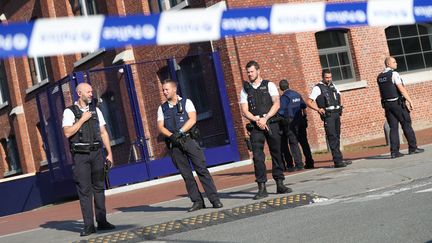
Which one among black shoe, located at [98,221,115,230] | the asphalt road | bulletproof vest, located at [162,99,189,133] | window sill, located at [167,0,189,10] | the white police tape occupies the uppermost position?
window sill, located at [167,0,189,10]

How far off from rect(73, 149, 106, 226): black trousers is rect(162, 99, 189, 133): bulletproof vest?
3.55 feet

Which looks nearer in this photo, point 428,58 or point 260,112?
point 260,112

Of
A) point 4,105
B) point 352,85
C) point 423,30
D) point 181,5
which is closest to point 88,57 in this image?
point 181,5

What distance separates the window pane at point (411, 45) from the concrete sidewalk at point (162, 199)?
461cm

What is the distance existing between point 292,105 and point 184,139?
4.41 m

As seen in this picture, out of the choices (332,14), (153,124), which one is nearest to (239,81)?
(153,124)

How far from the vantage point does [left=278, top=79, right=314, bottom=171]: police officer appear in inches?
511

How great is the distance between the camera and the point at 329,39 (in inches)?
778

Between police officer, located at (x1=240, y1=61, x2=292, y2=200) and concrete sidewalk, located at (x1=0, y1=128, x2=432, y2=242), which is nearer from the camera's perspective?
police officer, located at (x1=240, y1=61, x2=292, y2=200)

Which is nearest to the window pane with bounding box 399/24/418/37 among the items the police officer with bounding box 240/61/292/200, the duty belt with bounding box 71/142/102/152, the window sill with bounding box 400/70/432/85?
the window sill with bounding box 400/70/432/85

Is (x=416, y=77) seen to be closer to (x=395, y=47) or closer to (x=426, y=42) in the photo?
(x=395, y=47)

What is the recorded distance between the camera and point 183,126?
9.16 m

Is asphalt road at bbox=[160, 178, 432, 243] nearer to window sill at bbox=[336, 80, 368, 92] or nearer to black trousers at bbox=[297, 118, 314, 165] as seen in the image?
black trousers at bbox=[297, 118, 314, 165]

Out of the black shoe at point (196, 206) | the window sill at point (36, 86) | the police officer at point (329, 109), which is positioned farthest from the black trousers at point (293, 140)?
the window sill at point (36, 86)
